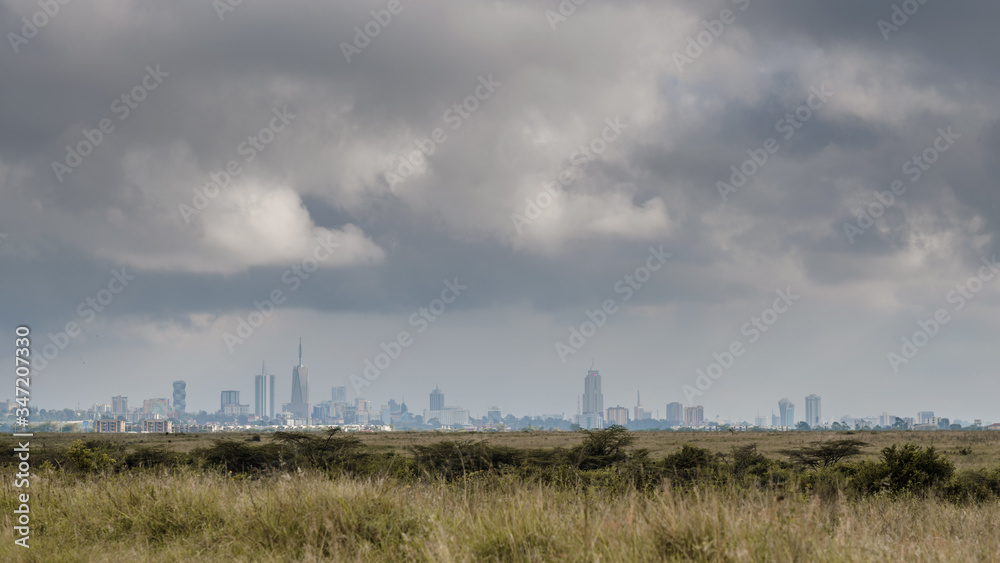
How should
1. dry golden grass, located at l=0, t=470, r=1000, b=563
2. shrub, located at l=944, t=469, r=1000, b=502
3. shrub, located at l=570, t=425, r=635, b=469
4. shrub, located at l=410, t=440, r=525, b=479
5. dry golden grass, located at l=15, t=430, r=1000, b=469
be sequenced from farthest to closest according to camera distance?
dry golden grass, located at l=15, t=430, r=1000, b=469, shrub, located at l=570, t=425, r=635, b=469, shrub, located at l=410, t=440, r=525, b=479, shrub, located at l=944, t=469, r=1000, b=502, dry golden grass, located at l=0, t=470, r=1000, b=563

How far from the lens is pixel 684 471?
26.1 metres

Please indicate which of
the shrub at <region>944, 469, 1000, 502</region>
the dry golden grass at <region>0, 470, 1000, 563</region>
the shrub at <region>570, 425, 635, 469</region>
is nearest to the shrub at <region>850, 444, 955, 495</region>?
the shrub at <region>944, 469, 1000, 502</region>

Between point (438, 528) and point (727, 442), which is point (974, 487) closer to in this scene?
point (438, 528)

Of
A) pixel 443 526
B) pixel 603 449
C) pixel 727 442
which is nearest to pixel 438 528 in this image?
pixel 443 526

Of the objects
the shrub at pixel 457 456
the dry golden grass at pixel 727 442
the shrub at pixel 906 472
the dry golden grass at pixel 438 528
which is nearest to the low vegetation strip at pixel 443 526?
the dry golden grass at pixel 438 528

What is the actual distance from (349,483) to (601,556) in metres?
4.55

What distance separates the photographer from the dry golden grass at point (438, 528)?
6.75 meters

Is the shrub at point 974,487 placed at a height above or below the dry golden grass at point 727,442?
above

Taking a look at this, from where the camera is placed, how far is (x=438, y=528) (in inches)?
295

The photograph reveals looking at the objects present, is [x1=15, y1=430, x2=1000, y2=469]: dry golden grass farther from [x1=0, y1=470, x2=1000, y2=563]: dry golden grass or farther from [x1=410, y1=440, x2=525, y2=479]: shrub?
[x1=0, y1=470, x2=1000, y2=563]: dry golden grass

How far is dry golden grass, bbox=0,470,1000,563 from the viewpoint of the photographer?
6746 millimetres

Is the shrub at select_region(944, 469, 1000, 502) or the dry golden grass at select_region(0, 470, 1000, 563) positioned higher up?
the dry golden grass at select_region(0, 470, 1000, 563)

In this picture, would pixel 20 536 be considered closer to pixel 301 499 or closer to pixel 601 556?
pixel 301 499

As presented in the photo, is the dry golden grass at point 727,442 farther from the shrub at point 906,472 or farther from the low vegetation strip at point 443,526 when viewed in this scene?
the low vegetation strip at point 443,526
